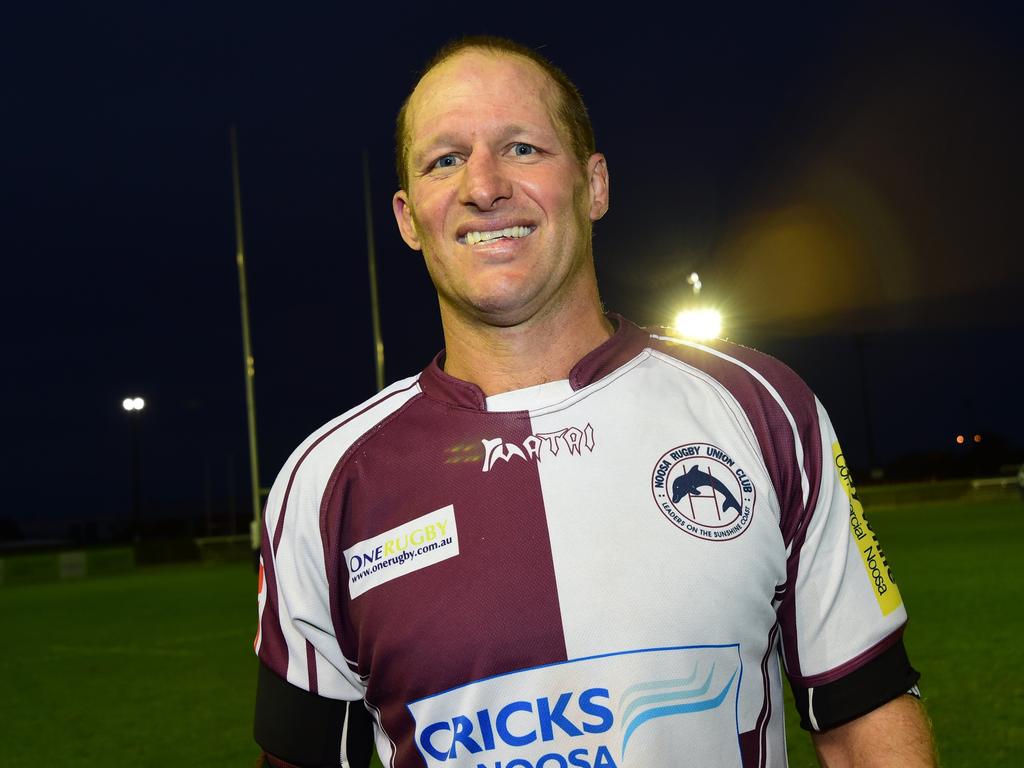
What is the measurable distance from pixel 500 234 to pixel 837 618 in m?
0.98

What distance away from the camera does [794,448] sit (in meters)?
2.15

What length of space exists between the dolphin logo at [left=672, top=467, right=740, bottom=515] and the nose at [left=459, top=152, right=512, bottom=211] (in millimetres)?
658

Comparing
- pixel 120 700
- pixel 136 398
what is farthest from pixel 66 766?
pixel 136 398

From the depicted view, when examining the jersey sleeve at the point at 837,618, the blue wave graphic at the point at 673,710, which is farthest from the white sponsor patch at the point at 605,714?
the jersey sleeve at the point at 837,618

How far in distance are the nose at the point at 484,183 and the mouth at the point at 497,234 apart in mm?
48

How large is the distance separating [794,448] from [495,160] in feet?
2.73

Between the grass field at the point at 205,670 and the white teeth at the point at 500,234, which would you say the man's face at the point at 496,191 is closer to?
the white teeth at the point at 500,234

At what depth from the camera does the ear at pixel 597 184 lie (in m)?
2.48

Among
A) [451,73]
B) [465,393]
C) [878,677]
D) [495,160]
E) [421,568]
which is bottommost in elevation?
[878,677]

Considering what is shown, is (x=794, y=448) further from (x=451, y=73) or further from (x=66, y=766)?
(x=66, y=766)

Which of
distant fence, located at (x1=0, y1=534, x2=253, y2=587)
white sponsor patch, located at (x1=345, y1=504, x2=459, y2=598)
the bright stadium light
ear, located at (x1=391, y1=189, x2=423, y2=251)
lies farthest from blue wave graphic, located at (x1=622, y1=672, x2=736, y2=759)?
distant fence, located at (x1=0, y1=534, x2=253, y2=587)

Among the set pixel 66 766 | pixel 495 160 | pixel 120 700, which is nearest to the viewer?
pixel 495 160

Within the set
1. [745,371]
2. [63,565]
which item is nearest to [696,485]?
[745,371]

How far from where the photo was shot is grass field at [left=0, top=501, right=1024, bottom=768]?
7277 millimetres
